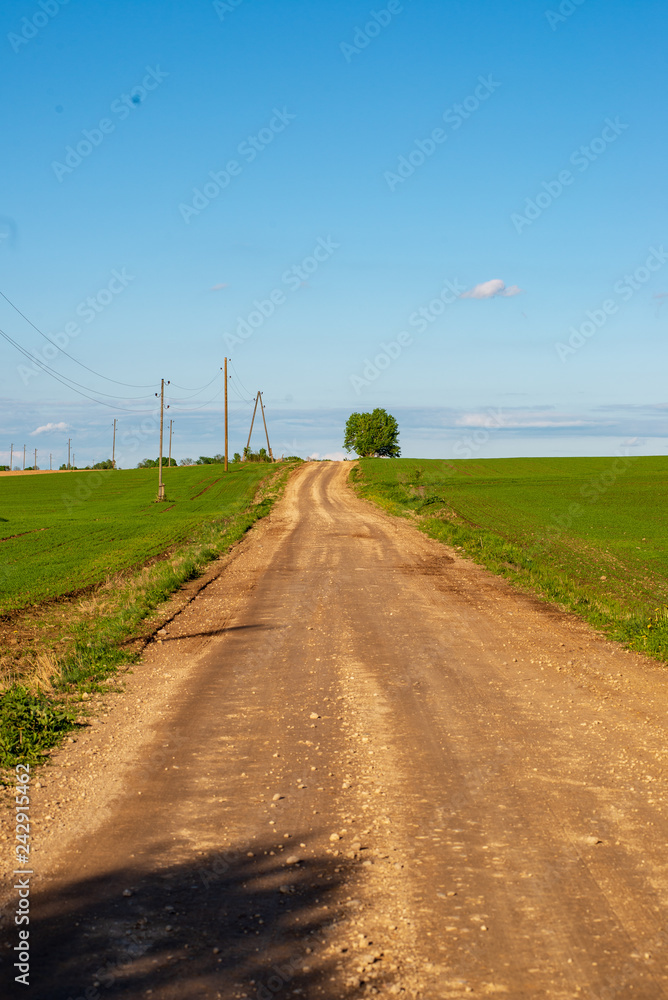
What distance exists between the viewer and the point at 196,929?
4566 millimetres

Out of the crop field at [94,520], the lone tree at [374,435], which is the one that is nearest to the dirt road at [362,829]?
the crop field at [94,520]

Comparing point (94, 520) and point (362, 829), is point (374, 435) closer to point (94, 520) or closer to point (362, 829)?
point (94, 520)

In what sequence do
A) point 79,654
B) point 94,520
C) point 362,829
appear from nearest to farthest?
point 362,829, point 79,654, point 94,520

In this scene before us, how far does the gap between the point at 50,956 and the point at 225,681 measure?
5868 millimetres

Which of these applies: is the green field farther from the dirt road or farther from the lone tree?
the lone tree

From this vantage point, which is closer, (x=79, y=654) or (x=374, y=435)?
(x=79, y=654)

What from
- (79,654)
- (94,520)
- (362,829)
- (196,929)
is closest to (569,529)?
(94,520)

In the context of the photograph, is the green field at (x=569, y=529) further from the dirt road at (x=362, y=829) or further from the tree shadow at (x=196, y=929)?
the tree shadow at (x=196, y=929)

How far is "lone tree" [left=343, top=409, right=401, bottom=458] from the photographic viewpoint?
487 ft

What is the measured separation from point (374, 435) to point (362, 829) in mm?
144855

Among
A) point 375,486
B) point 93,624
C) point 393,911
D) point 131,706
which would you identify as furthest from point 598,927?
point 375,486

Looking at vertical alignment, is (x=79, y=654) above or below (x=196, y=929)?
above

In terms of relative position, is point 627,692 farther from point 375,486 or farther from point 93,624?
point 375,486

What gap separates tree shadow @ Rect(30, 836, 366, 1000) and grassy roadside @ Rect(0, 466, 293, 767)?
2871mm
